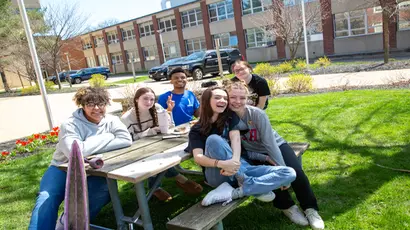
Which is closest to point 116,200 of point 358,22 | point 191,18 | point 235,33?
point 358,22

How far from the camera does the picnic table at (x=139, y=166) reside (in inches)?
99.9

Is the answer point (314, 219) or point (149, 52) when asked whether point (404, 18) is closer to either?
point (314, 219)

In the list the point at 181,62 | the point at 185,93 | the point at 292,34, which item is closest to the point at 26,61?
the point at 181,62

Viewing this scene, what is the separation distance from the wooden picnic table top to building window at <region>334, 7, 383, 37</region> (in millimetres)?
23284

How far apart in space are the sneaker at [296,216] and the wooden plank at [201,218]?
690mm

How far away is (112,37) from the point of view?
44656 mm

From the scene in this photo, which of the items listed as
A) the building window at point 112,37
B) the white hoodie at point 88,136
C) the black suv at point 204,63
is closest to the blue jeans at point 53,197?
the white hoodie at point 88,136

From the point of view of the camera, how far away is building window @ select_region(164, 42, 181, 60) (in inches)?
1417

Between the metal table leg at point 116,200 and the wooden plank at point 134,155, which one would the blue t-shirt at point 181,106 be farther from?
the metal table leg at point 116,200

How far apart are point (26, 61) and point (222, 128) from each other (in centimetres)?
2466

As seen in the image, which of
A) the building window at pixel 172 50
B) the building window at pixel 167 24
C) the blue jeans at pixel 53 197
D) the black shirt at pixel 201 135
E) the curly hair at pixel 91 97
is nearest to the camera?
the blue jeans at pixel 53 197

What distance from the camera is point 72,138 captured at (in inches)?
117

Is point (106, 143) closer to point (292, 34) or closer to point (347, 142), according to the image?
point (347, 142)

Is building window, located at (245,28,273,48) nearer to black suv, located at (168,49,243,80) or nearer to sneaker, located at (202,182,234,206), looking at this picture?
black suv, located at (168,49,243,80)
